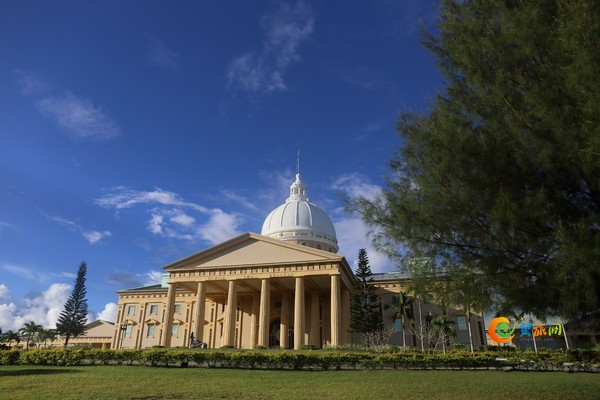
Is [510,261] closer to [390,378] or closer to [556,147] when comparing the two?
[556,147]

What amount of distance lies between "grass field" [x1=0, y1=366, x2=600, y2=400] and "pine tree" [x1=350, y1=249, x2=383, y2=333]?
25.3 metres

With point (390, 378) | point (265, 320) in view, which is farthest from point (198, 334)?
point (390, 378)

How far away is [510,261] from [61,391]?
12306mm

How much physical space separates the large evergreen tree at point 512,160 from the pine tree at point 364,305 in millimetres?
33464

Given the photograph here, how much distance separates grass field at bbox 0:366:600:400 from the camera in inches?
469

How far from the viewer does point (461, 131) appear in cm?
930

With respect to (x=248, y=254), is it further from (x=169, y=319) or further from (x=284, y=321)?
(x=169, y=319)

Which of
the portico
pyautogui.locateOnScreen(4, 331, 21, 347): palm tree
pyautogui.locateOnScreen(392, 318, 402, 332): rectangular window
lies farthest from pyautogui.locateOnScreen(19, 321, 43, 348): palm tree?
pyautogui.locateOnScreen(392, 318, 402, 332): rectangular window

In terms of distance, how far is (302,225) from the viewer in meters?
53.7

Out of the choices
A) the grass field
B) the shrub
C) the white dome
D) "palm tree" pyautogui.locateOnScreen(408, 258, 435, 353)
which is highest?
the white dome

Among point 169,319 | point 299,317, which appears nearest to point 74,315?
point 169,319

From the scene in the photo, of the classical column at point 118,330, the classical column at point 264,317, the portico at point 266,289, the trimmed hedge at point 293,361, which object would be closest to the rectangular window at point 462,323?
the portico at point 266,289

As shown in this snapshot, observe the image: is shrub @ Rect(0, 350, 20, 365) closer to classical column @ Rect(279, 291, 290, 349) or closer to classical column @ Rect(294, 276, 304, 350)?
classical column @ Rect(294, 276, 304, 350)

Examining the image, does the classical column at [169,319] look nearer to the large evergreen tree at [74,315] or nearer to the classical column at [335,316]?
the classical column at [335,316]
